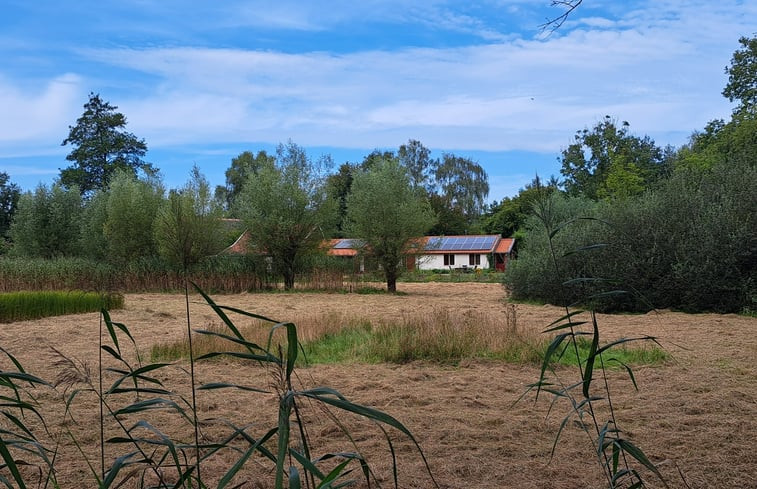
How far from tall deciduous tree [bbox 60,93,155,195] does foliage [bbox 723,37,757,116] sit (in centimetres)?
3954

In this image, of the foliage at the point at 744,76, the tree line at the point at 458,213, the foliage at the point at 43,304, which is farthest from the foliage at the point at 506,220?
the foliage at the point at 43,304

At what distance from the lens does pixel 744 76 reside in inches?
1160

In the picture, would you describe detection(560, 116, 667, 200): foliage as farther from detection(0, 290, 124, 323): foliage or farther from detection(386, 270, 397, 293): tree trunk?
detection(0, 290, 124, 323): foliage

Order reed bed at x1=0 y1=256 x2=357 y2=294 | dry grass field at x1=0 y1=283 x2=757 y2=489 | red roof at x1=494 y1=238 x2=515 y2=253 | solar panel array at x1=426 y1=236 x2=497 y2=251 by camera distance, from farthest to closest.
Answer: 1. red roof at x1=494 y1=238 x2=515 y2=253
2. solar panel array at x1=426 y1=236 x2=497 y2=251
3. reed bed at x1=0 y1=256 x2=357 y2=294
4. dry grass field at x1=0 y1=283 x2=757 y2=489

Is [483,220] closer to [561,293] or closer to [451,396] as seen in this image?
[561,293]

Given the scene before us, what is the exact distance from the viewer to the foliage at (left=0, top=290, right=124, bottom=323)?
14.1 meters

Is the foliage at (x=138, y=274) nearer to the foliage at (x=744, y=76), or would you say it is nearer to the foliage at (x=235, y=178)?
the foliage at (x=744, y=76)

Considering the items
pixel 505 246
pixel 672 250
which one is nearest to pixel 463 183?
pixel 505 246

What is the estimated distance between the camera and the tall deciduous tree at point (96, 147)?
163 ft

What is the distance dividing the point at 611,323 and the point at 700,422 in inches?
350

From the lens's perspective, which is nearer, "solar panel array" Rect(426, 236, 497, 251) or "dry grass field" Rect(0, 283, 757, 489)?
"dry grass field" Rect(0, 283, 757, 489)

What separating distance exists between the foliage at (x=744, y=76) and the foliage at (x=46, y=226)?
34.5 metres

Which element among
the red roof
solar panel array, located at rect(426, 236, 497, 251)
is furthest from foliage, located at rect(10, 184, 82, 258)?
the red roof

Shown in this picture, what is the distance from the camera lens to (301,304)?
66.8 ft
